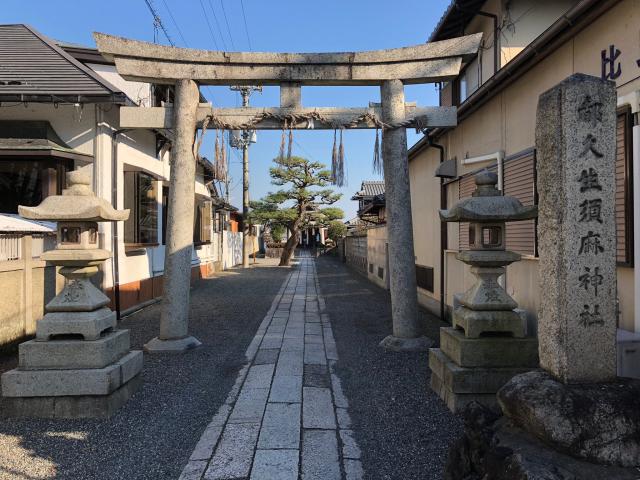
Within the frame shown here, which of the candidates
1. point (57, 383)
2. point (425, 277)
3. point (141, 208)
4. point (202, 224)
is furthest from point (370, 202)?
point (57, 383)

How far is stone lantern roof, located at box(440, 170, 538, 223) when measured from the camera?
4570 millimetres

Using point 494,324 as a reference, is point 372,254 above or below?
above

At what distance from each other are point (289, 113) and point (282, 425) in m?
5.08

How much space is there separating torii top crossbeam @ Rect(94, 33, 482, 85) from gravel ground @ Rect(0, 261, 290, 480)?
4764mm

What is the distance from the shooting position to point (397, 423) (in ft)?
13.7

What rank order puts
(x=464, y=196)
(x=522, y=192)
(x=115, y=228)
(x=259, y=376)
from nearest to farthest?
(x=259, y=376) → (x=522, y=192) → (x=464, y=196) → (x=115, y=228)

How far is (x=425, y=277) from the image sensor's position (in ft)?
37.8

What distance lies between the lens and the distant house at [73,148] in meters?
7.82

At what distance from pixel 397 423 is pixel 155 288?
984 cm

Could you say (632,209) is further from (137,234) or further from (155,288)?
(155,288)

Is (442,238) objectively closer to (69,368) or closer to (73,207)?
(73,207)

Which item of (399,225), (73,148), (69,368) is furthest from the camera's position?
(73,148)

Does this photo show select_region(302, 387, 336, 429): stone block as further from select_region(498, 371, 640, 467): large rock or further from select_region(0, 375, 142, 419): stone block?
select_region(0, 375, 142, 419): stone block

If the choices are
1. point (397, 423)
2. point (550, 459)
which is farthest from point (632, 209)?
point (397, 423)
